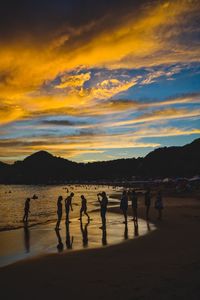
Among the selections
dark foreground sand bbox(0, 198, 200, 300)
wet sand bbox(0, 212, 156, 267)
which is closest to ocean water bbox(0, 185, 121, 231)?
wet sand bbox(0, 212, 156, 267)

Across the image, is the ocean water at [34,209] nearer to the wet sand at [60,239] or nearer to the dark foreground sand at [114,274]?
the wet sand at [60,239]

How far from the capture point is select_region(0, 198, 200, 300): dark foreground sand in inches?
325

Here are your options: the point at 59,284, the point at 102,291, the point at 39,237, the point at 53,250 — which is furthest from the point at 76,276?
the point at 39,237

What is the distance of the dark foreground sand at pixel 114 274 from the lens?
325 inches

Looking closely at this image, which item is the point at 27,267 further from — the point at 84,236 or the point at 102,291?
the point at 84,236

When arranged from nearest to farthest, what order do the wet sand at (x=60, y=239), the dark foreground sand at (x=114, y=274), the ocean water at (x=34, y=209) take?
the dark foreground sand at (x=114, y=274) → the wet sand at (x=60, y=239) → the ocean water at (x=34, y=209)

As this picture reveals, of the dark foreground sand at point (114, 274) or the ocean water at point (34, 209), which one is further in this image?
the ocean water at point (34, 209)

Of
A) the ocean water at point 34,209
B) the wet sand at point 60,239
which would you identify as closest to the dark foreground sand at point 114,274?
the wet sand at point 60,239

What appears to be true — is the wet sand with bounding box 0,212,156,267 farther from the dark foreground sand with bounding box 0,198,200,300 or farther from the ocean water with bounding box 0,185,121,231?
the ocean water with bounding box 0,185,121,231

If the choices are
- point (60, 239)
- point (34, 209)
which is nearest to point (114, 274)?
point (60, 239)

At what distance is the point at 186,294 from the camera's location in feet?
25.3

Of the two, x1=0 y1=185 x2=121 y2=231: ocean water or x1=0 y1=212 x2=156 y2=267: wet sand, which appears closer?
x1=0 y1=212 x2=156 y2=267: wet sand

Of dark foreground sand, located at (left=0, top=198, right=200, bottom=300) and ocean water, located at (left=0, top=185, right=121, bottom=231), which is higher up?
dark foreground sand, located at (left=0, top=198, right=200, bottom=300)

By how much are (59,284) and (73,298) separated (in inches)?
46.4
